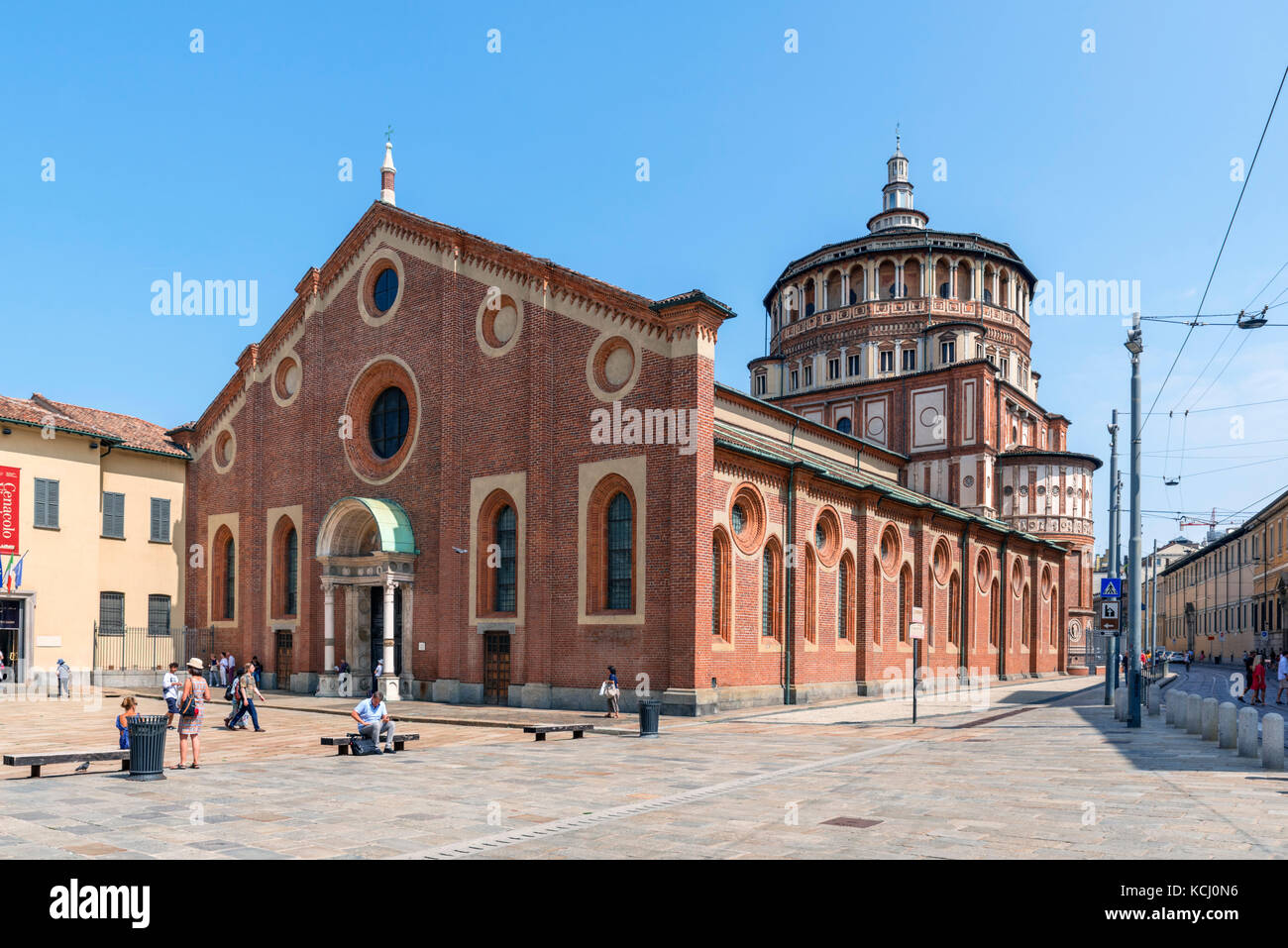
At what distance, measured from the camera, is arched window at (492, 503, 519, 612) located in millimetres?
30156

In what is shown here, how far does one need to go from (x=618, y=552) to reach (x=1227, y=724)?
15236mm

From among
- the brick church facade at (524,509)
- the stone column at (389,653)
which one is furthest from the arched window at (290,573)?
the stone column at (389,653)

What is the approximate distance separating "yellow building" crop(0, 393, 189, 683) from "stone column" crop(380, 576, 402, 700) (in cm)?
1448

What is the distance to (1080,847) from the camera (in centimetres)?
952

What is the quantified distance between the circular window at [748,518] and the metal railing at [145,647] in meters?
23.9

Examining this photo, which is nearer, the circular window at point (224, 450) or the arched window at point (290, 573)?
the arched window at point (290, 573)

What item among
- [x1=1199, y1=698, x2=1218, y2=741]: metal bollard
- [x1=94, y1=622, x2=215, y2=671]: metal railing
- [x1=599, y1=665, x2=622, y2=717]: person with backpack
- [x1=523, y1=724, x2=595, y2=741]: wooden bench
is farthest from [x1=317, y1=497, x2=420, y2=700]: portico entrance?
[x1=1199, y1=698, x2=1218, y2=741]: metal bollard

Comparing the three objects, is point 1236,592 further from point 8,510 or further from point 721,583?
point 8,510

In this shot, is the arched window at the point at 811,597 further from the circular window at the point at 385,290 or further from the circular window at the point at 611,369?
the circular window at the point at 385,290

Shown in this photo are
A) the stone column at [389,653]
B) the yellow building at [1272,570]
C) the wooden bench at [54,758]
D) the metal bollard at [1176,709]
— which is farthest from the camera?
the yellow building at [1272,570]

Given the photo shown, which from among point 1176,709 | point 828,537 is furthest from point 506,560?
point 1176,709

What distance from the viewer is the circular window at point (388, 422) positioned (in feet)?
113

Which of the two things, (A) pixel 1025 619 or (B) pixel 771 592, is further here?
(A) pixel 1025 619

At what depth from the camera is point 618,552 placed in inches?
1091
